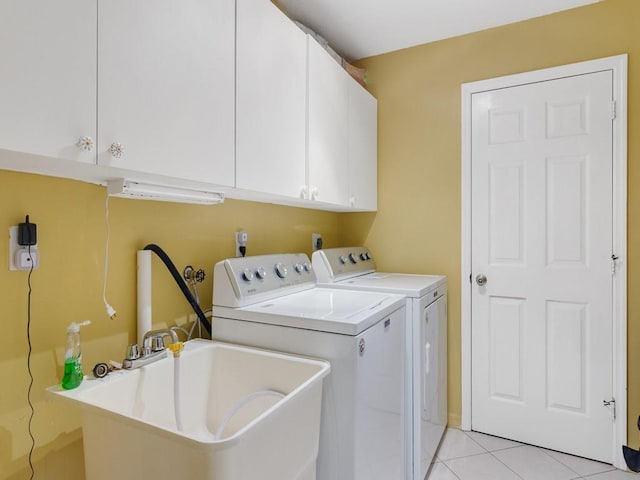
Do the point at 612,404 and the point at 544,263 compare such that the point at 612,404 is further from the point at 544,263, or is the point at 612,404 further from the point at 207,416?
the point at 207,416

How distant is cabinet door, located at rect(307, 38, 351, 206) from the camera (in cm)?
178

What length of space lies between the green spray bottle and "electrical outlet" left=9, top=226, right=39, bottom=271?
211 mm

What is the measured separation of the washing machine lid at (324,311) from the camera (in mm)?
1250

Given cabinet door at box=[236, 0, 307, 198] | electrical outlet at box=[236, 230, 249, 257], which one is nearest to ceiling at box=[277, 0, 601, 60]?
cabinet door at box=[236, 0, 307, 198]

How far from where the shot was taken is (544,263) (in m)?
2.21

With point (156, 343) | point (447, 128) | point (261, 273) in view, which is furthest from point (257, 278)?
point (447, 128)

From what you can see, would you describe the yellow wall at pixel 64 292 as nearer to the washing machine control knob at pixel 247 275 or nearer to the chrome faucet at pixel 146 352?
the chrome faucet at pixel 146 352

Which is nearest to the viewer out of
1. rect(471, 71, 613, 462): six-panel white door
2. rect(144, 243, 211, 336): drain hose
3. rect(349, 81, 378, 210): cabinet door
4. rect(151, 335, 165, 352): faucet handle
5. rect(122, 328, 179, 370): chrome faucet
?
rect(122, 328, 179, 370): chrome faucet

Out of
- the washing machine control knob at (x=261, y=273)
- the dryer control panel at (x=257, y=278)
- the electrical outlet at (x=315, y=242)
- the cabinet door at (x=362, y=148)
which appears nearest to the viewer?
the dryer control panel at (x=257, y=278)

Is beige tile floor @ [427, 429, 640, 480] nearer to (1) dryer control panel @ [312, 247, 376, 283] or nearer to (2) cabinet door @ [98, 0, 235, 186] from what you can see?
(1) dryer control panel @ [312, 247, 376, 283]

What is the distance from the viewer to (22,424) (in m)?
1.01

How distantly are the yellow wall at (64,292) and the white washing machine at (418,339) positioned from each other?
0.92 meters

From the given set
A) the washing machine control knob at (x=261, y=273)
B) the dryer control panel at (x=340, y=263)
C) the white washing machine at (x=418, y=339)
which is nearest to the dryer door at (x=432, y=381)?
the white washing machine at (x=418, y=339)

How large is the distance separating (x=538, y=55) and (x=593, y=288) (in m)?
1.44
